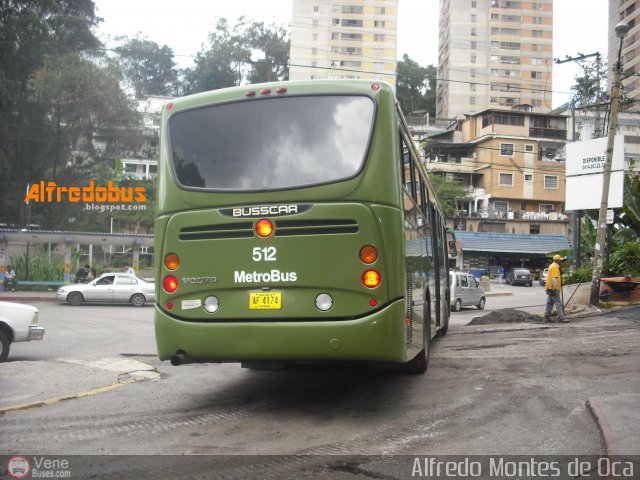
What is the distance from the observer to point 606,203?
19453 millimetres

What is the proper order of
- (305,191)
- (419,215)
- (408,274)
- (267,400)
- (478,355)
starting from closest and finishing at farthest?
(305,191) < (408,274) < (267,400) < (419,215) < (478,355)

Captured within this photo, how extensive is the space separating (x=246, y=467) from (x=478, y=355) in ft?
21.7

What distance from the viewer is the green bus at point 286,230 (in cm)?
619

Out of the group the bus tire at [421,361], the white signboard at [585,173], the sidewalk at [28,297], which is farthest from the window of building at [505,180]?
the bus tire at [421,361]

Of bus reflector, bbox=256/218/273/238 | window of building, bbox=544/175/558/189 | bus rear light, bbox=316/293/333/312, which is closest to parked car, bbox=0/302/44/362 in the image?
bus reflector, bbox=256/218/273/238

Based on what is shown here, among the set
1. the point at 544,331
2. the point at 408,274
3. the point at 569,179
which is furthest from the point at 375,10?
the point at 408,274

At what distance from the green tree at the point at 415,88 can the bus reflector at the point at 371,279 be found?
294 feet

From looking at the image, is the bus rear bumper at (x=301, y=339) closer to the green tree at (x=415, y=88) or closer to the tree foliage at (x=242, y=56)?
the tree foliage at (x=242, y=56)

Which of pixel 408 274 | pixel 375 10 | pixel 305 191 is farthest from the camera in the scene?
pixel 375 10

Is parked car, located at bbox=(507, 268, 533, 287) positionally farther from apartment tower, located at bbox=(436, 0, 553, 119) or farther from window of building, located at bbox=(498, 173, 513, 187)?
apartment tower, located at bbox=(436, 0, 553, 119)

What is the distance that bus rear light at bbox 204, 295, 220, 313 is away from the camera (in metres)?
6.47

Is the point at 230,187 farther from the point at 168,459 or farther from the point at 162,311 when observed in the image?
the point at 168,459

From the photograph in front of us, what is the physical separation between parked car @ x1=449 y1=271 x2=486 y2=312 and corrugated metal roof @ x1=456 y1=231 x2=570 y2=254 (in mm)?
32976

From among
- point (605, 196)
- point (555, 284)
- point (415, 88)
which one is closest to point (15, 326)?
point (555, 284)
